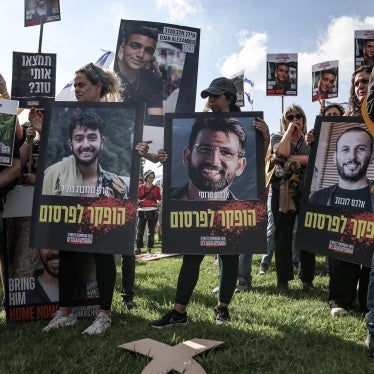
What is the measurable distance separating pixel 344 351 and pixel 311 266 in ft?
7.02

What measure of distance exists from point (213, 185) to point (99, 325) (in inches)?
55.1

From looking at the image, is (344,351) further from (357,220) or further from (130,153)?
(130,153)

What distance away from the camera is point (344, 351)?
278cm

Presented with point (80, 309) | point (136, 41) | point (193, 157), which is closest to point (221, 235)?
point (193, 157)

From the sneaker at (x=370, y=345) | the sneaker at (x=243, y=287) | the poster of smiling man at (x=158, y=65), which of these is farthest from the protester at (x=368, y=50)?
the sneaker at (x=370, y=345)

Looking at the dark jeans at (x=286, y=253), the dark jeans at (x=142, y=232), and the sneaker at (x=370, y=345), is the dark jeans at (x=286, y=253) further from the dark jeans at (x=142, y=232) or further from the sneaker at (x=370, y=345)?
the dark jeans at (x=142, y=232)

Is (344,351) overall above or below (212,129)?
below

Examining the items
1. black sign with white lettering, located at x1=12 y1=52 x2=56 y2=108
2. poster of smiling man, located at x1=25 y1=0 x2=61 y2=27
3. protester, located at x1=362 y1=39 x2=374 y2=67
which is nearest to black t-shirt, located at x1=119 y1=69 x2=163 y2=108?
black sign with white lettering, located at x1=12 y1=52 x2=56 y2=108

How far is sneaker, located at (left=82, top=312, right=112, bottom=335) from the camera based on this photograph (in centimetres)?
320

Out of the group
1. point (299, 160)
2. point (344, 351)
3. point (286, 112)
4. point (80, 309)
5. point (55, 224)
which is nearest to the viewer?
point (344, 351)

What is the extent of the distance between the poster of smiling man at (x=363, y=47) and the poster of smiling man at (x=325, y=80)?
2.14 feet

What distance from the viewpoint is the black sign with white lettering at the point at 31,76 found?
4355 mm

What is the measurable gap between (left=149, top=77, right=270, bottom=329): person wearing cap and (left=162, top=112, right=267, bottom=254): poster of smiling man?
0.41ft

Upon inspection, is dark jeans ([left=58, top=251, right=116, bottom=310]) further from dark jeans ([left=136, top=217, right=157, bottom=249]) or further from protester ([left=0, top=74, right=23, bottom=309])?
dark jeans ([left=136, top=217, right=157, bottom=249])
